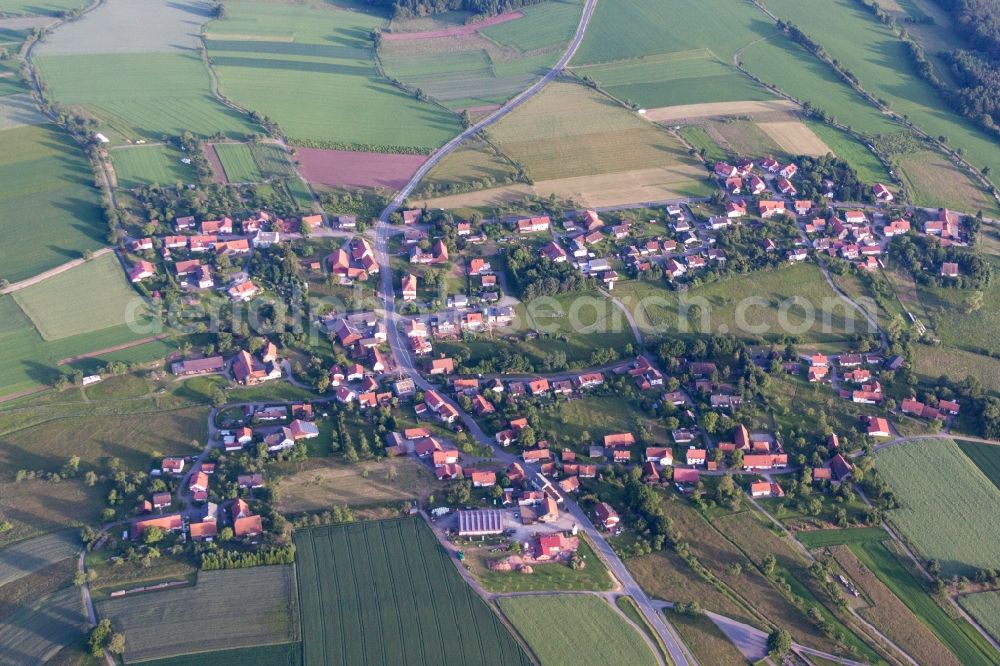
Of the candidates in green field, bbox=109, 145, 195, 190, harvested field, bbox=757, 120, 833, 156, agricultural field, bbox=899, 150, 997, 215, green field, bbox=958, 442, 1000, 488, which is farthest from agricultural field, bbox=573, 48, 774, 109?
green field, bbox=958, 442, 1000, 488

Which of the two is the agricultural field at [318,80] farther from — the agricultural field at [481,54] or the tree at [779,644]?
the tree at [779,644]

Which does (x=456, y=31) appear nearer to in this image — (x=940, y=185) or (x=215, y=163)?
(x=215, y=163)

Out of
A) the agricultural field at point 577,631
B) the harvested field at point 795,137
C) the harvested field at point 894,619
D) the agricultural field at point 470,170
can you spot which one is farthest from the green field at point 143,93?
the harvested field at point 894,619

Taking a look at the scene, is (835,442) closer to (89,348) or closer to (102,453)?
(102,453)

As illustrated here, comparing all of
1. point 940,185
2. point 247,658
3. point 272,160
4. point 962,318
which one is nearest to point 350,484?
point 247,658

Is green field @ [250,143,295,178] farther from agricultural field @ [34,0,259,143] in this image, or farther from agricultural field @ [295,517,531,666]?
agricultural field @ [295,517,531,666]

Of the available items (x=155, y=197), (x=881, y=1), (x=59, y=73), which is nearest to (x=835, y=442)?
(x=155, y=197)
